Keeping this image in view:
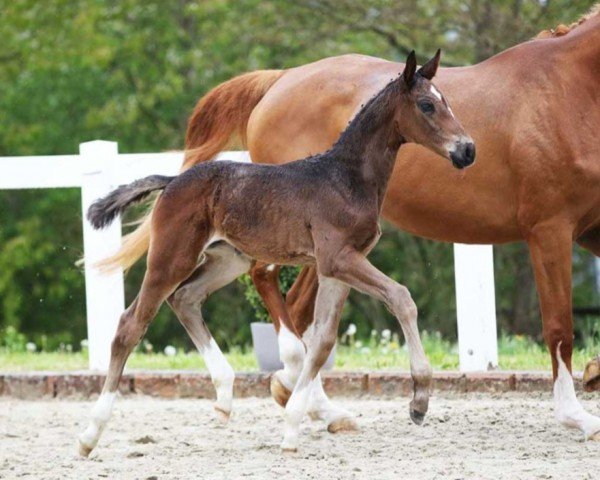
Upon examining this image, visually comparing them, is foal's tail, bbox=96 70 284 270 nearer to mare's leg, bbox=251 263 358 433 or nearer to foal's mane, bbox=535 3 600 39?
mare's leg, bbox=251 263 358 433

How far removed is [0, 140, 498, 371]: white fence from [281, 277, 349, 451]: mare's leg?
107 inches

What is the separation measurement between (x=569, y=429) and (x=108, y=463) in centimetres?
231

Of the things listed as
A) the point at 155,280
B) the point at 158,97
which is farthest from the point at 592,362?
the point at 158,97

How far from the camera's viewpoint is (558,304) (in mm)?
6340

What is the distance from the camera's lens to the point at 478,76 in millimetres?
6758

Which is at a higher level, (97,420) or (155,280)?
(155,280)

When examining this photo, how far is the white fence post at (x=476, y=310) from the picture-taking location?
848 centimetres

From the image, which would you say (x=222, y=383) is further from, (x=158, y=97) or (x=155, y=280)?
(x=158, y=97)

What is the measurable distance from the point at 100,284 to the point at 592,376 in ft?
11.5

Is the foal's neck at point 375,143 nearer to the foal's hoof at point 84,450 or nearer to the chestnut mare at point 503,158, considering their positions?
the chestnut mare at point 503,158

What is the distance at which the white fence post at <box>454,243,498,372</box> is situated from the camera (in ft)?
27.8

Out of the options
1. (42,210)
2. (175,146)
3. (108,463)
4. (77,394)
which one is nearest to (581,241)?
(108,463)

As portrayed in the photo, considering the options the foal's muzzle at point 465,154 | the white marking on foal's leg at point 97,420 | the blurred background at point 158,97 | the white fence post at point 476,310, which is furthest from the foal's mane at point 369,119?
the blurred background at point 158,97

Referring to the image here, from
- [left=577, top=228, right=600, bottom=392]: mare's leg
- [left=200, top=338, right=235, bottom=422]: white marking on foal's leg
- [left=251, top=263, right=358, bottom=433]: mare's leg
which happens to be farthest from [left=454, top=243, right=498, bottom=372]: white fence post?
[left=200, top=338, right=235, bottom=422]: white marking on foal's leg
